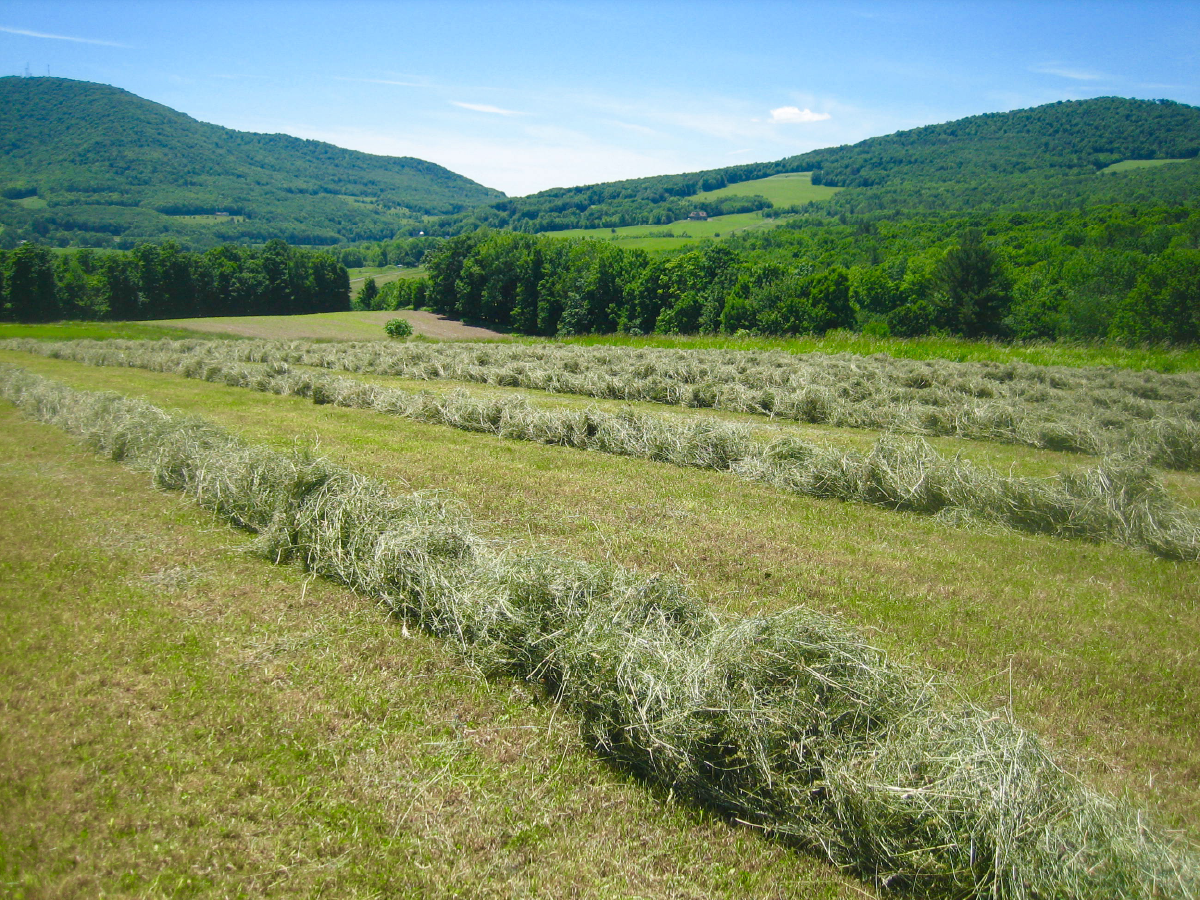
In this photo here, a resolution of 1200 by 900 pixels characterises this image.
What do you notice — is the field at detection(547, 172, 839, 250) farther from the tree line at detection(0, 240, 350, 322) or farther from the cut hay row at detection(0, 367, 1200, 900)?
the cut hay row at detection(0, 367, 1200, 900)

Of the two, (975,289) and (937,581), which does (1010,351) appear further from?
(937,581)

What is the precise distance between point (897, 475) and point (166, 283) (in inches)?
2818

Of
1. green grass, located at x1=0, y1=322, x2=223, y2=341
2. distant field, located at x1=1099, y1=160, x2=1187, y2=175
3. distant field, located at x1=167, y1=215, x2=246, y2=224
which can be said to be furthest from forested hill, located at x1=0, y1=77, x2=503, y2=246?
distant field, located at x1=1099, y1=160, x2=1187, y2=175

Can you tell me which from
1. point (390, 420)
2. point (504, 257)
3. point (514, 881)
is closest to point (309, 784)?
point (514, 881)

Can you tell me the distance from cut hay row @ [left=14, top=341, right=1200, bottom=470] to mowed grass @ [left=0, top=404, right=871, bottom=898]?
11299mm

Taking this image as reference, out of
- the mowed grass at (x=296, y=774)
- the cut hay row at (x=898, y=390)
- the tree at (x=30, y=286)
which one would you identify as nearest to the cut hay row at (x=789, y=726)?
the mowed grass at (x=296, y=774)

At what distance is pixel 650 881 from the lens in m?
2.82

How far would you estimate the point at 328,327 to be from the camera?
4531cm

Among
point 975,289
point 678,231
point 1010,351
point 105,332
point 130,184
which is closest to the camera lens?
point 1010,351

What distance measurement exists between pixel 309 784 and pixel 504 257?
6012cm

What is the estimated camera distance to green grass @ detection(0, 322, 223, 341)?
3578 centimetres

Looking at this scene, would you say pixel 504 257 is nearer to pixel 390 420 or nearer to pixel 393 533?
pixel 390 420

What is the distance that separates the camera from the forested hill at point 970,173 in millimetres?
74250

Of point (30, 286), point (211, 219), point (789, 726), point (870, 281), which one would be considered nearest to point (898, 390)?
point (789, 726)
